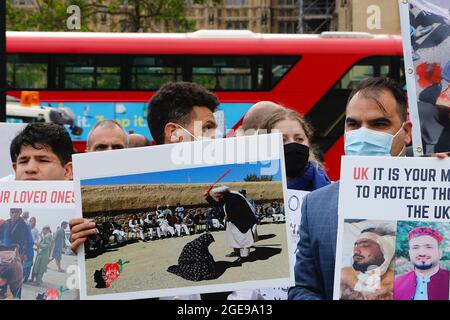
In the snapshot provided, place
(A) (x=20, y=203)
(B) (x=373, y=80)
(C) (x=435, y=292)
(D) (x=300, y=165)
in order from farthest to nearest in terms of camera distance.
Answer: (D) (x=300, y=165) < (B) (x=373, y=80) < (A) (x=20, y=203) < (C) (x=435, y=292)

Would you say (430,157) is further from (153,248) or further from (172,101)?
(172,101)

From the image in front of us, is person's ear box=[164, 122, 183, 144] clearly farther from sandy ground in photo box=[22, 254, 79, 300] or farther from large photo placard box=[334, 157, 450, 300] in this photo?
large photo placard box=[334, 157, 450, 300]

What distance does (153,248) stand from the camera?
241 centimetres

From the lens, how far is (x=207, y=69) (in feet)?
45.8

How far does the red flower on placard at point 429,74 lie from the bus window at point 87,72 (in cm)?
1144

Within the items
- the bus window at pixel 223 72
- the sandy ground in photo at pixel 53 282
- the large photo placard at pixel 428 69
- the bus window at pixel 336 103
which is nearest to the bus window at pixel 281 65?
the bus window at pixel 223 72

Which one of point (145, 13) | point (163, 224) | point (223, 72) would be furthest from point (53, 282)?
point (145, 13)

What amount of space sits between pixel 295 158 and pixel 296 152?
49 mm

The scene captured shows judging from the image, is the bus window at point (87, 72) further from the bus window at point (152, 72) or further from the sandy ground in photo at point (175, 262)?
the sandy ground in photo at point (175, 262)

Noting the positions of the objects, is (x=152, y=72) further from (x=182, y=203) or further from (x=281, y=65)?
(x=182, y=203)

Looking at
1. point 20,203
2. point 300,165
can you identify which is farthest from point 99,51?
point 20,203

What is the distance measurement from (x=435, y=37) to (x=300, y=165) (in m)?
1.08

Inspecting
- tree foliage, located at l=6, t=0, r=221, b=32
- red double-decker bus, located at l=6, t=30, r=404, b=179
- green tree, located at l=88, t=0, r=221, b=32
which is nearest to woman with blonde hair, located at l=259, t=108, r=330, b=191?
red double-decker bus, located at l=6, t=30, r=404, b=179

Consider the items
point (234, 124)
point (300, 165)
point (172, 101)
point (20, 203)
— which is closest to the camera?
point (20, 203)
